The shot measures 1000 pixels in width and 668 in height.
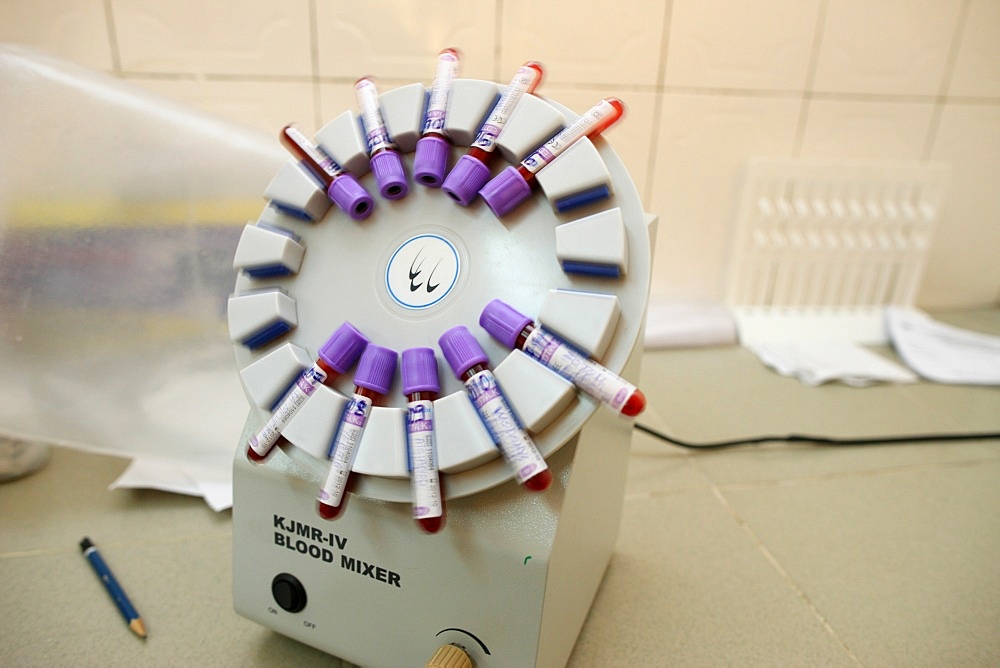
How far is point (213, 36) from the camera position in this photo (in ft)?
2.74

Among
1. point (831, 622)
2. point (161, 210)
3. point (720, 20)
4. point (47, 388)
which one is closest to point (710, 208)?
point (720, 20)

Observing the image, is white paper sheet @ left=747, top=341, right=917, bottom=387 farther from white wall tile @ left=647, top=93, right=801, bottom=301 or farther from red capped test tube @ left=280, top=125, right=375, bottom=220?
red capped test tube @ left=280, top=125, right=375, bottom=220

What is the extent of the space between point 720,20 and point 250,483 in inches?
36.2

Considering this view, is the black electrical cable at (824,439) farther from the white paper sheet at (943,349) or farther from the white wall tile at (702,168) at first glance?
the white wall tile at (702,168)

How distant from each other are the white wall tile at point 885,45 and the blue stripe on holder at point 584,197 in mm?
872

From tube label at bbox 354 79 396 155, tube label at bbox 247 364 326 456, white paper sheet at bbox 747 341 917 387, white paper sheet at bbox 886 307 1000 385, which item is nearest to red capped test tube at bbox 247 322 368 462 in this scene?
tube label at bbox 247 364 326 456

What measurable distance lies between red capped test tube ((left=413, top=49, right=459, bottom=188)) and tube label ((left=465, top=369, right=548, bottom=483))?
0.12m

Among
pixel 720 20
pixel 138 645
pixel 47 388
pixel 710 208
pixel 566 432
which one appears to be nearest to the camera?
pixel 566 432

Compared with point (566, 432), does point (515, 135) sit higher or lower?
higher

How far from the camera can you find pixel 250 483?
0.39 metres

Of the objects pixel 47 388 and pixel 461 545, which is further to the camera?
pixel 47 388

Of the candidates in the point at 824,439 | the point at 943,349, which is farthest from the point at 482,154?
the point at 943,349

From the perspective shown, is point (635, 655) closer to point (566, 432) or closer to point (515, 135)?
point (566, 432)

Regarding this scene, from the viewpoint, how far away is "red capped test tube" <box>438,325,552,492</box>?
311 mm
